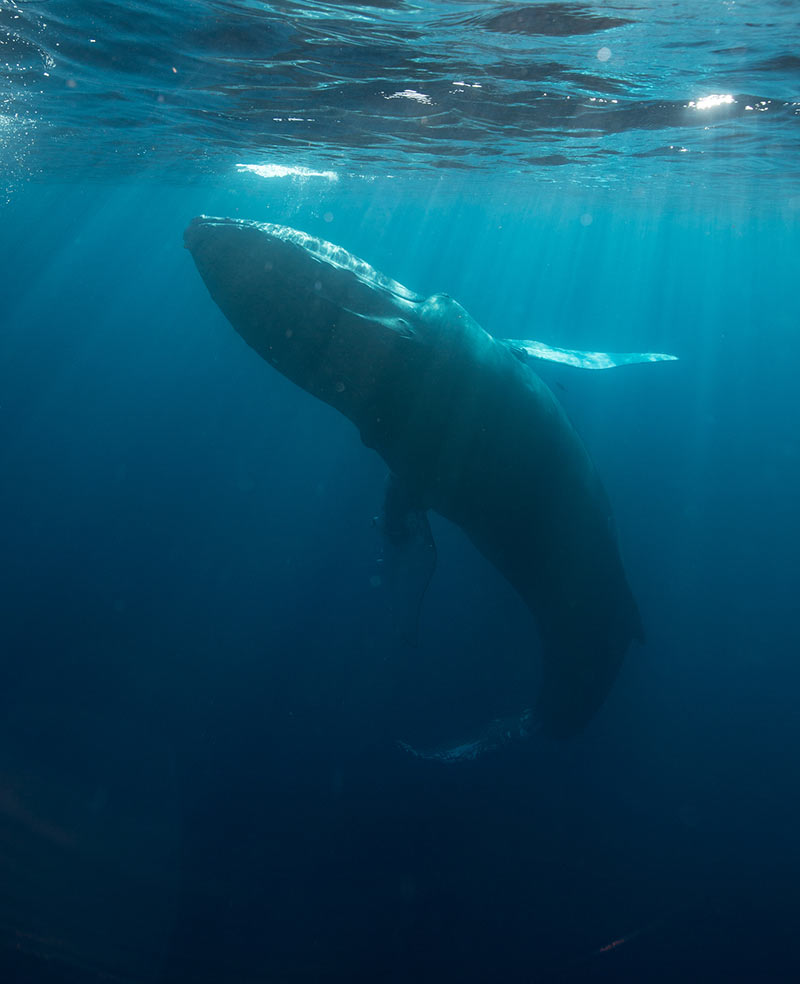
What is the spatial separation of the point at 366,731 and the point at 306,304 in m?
7.73

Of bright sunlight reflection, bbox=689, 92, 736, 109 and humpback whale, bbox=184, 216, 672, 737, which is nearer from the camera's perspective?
humpback whale, bbox=184, 216, 672, 737

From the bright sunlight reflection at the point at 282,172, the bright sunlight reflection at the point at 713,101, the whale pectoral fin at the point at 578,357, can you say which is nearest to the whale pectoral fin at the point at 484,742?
the whale pectoral fin at the point at 578,357

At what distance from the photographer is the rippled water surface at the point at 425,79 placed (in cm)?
823

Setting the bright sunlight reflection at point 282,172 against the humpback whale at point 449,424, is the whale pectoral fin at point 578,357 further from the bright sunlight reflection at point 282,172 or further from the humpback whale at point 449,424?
the bright sunlight reflection at point 282,172

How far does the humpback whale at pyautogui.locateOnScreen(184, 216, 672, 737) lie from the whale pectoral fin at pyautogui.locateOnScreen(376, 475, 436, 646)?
0.02 m

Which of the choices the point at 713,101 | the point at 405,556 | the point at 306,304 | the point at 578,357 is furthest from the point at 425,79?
the point at 405,556

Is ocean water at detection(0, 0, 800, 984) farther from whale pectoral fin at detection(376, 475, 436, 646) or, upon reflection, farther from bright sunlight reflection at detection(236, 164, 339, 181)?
bright sunlight reflection at detection(236, 164, 339, 181)

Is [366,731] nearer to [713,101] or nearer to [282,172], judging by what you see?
[713,101]

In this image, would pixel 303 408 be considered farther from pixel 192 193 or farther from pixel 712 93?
pixel 192 193

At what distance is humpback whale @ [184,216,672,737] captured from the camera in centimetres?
365

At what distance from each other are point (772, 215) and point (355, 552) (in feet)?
108

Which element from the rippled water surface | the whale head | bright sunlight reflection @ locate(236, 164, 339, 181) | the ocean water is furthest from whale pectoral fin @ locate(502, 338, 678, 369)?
bright sunlight reflection @ locate(236, 164, 339, 181)

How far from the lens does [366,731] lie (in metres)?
9.42

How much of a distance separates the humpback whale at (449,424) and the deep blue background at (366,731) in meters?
2.82
